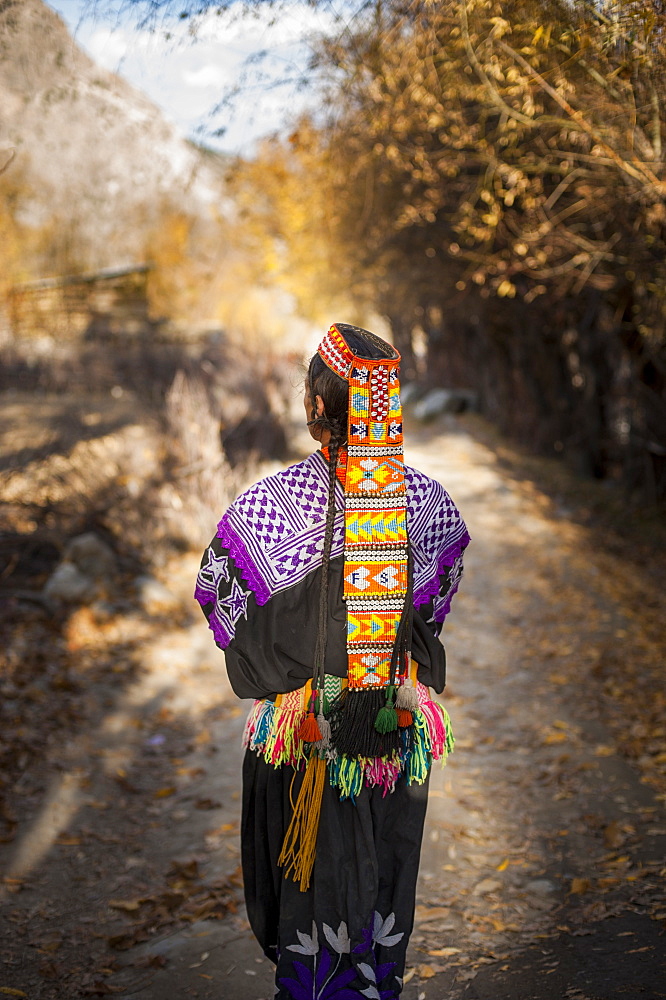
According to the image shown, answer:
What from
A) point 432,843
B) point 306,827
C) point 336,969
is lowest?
point 432,843

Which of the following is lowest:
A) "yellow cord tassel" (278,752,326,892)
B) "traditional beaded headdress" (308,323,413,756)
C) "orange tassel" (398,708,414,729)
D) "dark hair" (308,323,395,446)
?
"yellow cord tassel" (278,752,326,892)

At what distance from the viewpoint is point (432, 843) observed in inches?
151

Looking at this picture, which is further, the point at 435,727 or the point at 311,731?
the point at 435,727

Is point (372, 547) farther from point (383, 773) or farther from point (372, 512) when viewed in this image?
point (383, 773)

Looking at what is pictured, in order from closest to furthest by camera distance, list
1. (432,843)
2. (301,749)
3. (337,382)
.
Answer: (337,382), (301,749), (432,843)

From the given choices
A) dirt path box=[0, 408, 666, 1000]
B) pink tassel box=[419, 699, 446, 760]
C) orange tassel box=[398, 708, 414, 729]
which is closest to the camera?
orange tassel box=[398, 708, 414, 729]

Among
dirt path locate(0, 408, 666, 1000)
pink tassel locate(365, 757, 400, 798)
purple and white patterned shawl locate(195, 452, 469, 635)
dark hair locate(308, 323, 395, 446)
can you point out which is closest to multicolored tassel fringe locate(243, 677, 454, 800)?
pink tassel locate(365, 757, 400, 798)

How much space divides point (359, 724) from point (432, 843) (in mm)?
2116

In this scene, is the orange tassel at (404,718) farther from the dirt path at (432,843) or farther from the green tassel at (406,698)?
the dirt path at (432,843)

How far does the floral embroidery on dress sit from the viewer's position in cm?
214

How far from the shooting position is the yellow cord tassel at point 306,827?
82.6 inches

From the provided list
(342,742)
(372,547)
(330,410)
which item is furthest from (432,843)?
(330,410)

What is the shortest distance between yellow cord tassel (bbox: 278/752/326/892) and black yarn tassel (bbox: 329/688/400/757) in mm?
91

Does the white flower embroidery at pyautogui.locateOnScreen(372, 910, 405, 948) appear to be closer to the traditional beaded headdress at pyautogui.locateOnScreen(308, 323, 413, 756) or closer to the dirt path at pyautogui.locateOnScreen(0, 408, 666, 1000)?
the traditional beaded headdress at pyautogui.locateOnScreen(308, 323, 413, 756)
